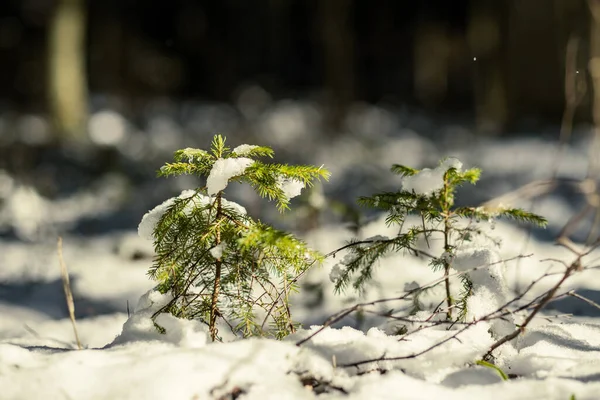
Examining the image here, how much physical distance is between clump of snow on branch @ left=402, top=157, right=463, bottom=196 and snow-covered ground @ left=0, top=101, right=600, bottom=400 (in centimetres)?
31

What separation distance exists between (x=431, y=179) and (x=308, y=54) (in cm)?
1761

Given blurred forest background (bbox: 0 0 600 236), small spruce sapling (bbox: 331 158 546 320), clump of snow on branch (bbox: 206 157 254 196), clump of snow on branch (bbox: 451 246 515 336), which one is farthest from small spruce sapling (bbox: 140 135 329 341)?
blurred forest background (bbox: 0 0 600 236)

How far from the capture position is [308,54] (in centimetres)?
1866

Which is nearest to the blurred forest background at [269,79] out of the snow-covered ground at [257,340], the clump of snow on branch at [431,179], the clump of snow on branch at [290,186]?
the snow-covered ground at [257,340]

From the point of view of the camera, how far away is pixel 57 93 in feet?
28.3

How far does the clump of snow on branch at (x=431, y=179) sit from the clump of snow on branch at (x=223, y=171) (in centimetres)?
53

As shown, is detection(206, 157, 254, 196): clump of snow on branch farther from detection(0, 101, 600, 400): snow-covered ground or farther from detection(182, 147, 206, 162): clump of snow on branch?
detection(0, 101, 600, 400): snow-covered ground

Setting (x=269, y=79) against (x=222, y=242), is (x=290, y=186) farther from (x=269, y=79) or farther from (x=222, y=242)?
(x=269, y=79)

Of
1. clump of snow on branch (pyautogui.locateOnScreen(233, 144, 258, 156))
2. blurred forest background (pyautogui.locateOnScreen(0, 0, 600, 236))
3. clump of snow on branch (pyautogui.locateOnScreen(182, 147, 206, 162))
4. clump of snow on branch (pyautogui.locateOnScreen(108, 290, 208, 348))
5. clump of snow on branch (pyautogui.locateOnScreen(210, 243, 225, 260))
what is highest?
blurred forest background (pyautogui.locateOnScreen(0, 0, 600, 236))

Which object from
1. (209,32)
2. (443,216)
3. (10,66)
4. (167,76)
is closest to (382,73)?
(209,32)

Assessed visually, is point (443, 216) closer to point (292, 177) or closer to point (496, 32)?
point (292, 177)

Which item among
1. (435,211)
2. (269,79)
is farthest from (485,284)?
(269,79)

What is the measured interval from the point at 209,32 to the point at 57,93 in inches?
392

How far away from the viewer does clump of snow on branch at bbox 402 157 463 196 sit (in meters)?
1.73
